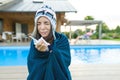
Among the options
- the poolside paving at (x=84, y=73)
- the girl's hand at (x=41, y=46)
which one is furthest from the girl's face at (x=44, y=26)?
the poolside paving at (x=84, y=73)

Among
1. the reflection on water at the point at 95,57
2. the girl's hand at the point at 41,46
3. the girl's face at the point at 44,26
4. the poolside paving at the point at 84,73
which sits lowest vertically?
the reflection on water at the point at 95,57

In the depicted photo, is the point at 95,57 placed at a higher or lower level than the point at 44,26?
lower

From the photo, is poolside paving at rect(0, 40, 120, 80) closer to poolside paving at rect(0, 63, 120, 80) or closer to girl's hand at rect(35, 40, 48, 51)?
poolside paving at rect(0, 63, 120, 80)

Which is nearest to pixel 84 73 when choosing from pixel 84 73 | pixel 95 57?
pixel 84 73

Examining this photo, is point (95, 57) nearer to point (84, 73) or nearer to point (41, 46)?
point (84, 73)

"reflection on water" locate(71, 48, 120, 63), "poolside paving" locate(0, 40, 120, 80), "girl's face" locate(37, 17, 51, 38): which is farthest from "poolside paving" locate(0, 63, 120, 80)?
"reflection on water" locate(71, 48, 120, 63)

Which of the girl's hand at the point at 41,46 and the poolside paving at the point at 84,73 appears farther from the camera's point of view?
the poolside paving at the point at 84,73

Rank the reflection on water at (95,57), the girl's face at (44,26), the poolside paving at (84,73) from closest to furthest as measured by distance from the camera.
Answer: the girl's face at (44,26) → the poolside paving at (84,73) → the reflection on water at (95,57)

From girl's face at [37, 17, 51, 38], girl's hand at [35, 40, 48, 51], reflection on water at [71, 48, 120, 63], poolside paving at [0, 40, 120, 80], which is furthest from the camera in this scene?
reflection on water at [71, 48, 120, 63]

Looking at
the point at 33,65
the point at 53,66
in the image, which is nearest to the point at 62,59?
the point at 53,66

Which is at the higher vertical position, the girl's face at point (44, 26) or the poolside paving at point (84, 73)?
the girl's face at point (44, 26)

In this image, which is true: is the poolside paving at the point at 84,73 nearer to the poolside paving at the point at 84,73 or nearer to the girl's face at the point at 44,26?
the poolside paving at the point at 84,73

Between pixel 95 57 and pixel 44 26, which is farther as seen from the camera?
pixel 95 57

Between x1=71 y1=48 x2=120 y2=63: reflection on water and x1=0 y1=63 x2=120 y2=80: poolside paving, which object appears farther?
x1=71 y1=48 x2=120 y2=63: reflection on water
